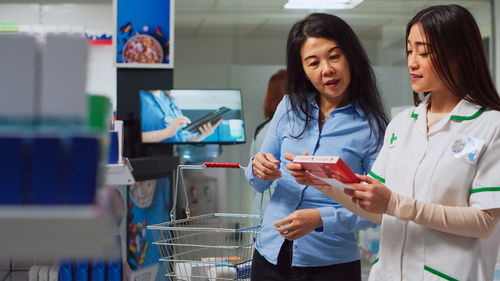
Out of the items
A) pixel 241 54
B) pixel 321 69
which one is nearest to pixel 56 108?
pixel 321 69

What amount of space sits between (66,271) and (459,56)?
4.47 feet

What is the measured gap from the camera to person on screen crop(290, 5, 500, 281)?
1.44 m

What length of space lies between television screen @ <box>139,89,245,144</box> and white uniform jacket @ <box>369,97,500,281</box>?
2424 mm

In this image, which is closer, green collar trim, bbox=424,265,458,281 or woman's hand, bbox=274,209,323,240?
green collar trim, bbox=424,265,458,281

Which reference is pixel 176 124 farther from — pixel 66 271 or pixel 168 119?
pixel 66 271

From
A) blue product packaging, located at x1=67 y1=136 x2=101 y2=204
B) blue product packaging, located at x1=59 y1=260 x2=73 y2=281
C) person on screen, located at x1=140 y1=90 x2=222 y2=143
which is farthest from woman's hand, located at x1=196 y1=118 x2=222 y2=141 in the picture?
blue product packaging, located at x1=67 y1=136 x2=101 y2=204

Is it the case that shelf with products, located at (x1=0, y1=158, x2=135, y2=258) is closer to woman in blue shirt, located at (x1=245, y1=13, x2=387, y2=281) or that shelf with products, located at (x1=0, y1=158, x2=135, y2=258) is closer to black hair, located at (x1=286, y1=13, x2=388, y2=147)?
woman in blue shirt, located at (x1=245, y1=13, x2=387, y2=281)

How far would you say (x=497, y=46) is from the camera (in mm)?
6559

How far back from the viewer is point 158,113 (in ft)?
13.0

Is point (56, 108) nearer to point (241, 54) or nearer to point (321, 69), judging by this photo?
point (321, 69)

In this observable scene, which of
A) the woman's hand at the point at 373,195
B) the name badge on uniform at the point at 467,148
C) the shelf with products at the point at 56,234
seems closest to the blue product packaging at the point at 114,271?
the woman's hand at the point at 373,195

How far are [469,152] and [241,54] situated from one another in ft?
15.9

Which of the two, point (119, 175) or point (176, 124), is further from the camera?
point (176, 124)

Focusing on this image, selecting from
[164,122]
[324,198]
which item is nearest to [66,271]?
[324,198]
